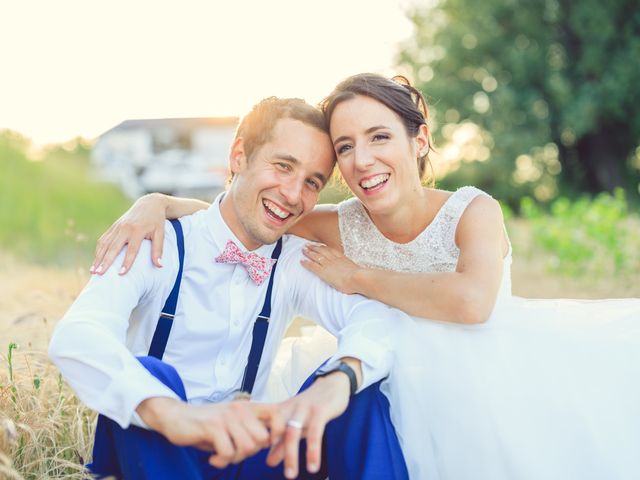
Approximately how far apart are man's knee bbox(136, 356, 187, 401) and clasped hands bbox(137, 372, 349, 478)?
0.66 ft

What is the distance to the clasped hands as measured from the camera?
191cm

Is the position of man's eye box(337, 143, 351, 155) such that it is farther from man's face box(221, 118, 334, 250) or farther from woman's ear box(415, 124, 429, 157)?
woman's ear box(415, 124, 429, 157)

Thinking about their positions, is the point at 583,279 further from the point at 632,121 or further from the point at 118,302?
the point at 632,121

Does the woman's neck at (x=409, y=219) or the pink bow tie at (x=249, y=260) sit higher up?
Answer: the woman's neck at (x=409, y=219)

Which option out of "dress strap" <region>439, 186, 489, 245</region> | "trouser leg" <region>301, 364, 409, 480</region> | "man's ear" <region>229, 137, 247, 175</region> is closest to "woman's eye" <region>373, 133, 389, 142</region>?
"dress strap" <region>439, 186, 489, 245</region>

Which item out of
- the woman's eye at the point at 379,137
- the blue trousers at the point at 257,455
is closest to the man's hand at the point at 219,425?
the blue trousers at the point at 257,455

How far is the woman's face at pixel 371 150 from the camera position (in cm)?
291

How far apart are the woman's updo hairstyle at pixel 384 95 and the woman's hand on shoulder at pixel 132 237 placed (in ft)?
2.76

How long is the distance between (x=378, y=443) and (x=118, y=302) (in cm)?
97

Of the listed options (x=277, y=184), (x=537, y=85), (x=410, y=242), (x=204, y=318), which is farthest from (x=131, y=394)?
(x=537, y=85)

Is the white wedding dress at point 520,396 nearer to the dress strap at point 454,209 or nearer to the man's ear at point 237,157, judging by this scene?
the dress strap at point 454,209

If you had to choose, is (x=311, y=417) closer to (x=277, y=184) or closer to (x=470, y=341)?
(x=470, y=341)

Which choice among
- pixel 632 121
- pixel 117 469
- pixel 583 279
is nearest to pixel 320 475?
pixel 117 469

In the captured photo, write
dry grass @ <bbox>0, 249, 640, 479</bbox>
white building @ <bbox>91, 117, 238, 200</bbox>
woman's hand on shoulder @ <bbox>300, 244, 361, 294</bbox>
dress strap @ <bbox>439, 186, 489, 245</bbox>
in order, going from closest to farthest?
dry grass @ <bbox>0, 249, 640, 479</bbox> < woman's hand on shoulder @ <bbox>300, 244, 361, 294</bbox> < dress strap @ <bbox>439, 186, 489, 245</bbox> < white building @ <bbox>91, 117, 238, 200</bbox>
